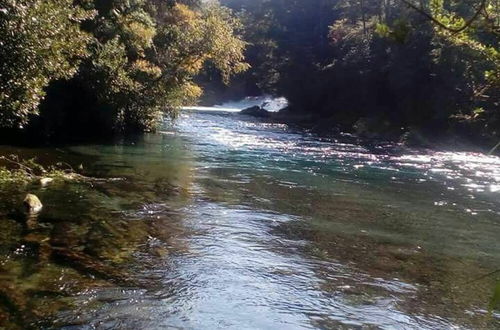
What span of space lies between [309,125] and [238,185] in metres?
29.3

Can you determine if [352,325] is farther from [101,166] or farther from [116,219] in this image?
[101,166]

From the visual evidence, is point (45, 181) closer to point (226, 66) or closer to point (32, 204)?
point (32, 204)

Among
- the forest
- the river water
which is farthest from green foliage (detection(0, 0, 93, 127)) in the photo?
the river water

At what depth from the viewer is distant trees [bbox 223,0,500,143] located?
115 feet

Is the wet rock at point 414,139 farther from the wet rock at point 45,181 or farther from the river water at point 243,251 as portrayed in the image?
the wet rock at point 45,181

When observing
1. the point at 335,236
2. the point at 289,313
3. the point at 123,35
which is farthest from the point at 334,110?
the point at 289,313

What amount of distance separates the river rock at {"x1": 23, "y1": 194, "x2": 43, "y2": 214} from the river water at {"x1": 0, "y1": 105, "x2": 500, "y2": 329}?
0.19m

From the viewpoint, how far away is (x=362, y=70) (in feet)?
151

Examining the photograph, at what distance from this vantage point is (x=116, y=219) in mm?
10664

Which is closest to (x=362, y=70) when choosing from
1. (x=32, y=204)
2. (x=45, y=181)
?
(x=45, y=181)

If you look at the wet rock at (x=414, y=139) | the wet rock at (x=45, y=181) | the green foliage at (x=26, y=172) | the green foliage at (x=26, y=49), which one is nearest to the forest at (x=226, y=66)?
the green foliage at (x=26, y=49)

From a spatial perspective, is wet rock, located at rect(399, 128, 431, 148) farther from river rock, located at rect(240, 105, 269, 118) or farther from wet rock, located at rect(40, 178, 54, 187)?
wet rock, located at rect(40, 178, 54, 187)

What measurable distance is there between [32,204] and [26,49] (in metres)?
3.00

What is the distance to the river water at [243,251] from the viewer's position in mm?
6797
